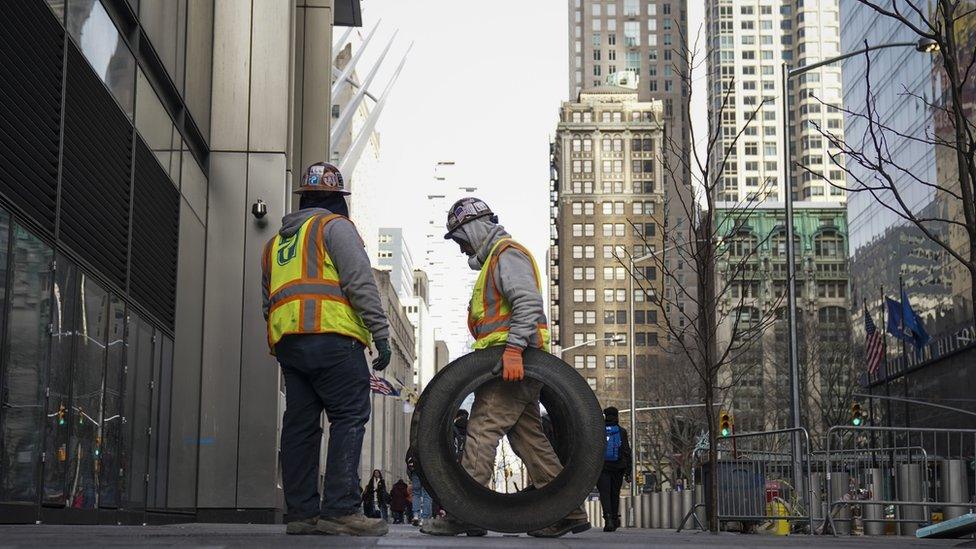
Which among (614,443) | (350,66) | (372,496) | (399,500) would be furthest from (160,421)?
(350,66)

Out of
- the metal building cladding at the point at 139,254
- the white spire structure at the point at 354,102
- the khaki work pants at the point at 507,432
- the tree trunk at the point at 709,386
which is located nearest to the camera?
the khaki work pants at the point at 507,432

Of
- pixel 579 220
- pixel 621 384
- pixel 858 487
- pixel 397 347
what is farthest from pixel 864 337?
pixel 579 220

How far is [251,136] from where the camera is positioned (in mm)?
19672

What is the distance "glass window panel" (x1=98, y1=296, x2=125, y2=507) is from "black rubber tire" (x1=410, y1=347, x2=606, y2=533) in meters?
6.09

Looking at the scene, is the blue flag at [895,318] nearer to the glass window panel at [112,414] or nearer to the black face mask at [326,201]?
the glass window panel at [112,414]

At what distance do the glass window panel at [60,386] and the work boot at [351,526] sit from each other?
4.22m

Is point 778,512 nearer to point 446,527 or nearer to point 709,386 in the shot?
point 709,386

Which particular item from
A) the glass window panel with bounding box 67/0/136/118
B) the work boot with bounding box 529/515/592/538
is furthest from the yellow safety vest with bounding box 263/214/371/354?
the glass window panel with bounding box 67/0/136/118

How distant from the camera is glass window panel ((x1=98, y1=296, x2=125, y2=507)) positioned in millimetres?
13750

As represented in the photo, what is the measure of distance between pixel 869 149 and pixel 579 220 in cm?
11165

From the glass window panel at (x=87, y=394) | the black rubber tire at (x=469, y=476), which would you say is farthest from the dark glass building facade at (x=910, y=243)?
the black rubber tire at (x=469, y=476)

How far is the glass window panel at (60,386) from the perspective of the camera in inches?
453

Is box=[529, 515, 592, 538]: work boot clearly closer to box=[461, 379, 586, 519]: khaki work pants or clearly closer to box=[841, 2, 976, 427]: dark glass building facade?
box=[461, 379, 586, 519]: khaki work pants

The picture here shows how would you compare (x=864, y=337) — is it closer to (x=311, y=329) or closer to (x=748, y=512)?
(x=748, y=512)
